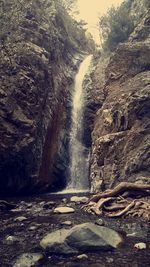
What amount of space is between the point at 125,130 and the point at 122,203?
6567 mm

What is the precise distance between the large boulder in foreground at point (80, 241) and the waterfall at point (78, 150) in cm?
1259

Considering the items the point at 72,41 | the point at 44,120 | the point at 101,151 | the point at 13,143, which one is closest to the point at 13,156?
the point at 13,143

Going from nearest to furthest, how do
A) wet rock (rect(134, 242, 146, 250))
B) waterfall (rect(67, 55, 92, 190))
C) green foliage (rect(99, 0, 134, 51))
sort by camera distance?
wet rock (rect(134, 242, 146, 250)) → waterfall (rect(67, 55, 92, 190)) → green foliage (rect(99, 0, 134, 51))

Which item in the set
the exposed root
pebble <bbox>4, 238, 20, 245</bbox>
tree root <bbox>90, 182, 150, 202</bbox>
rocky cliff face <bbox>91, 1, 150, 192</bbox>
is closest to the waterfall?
rocky cliff face <bbox>91, 1, 150, 192</bbox>

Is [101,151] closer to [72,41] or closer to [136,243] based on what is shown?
[136,243]

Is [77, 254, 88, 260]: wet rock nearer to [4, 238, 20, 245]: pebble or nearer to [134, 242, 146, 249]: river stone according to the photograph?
[134, 242, 146, 249]: river stone

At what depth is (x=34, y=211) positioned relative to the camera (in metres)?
15.3

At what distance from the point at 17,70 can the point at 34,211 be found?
37.5ft

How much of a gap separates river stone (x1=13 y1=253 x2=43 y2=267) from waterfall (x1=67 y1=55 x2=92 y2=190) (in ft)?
44.7

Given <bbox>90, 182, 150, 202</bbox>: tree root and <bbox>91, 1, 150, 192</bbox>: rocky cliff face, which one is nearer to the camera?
<bbox>90, 182, 150, 202</bbox>: tree root

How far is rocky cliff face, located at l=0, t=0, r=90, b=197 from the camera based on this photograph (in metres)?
20.8

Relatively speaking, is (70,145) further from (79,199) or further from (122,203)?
(122,203)

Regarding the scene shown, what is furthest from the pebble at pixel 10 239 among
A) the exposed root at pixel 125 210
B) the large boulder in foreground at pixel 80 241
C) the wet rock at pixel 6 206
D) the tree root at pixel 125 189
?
the tree root at pixel 125 189

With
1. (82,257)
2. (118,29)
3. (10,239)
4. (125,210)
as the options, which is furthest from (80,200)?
(118,29)
